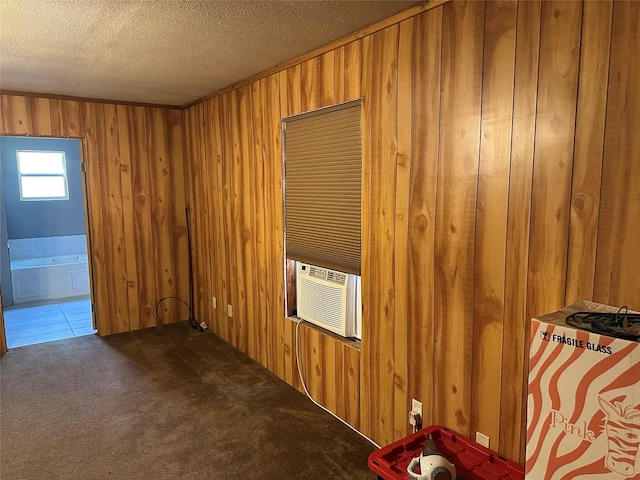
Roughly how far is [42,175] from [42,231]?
78 centimetres

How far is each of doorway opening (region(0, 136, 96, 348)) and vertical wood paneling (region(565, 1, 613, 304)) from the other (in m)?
5.31

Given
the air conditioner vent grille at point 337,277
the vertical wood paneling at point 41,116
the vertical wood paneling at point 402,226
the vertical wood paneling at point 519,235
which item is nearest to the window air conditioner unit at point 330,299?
the air conditioner vent grille at point 337,277

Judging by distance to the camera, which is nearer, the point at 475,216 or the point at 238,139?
the point at 475,216

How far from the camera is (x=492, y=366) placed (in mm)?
1951

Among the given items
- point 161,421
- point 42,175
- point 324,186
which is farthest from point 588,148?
point 42,175

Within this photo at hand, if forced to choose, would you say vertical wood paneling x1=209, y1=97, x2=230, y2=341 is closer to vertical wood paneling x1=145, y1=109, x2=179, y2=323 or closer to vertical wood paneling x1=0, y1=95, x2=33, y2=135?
vertical wood paneling x1=145, y1=109, x2=179, y2=323

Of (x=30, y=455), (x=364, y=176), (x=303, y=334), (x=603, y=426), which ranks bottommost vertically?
(x=30, y=455)

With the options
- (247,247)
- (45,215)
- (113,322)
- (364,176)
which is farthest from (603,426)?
(45,215)

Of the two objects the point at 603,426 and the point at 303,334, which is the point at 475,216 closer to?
the point at 603,426

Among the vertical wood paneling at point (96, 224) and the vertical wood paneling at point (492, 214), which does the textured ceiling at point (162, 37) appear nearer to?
the vertical wood paneling at point (492, 214)

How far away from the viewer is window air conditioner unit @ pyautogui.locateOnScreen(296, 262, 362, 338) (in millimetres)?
2771

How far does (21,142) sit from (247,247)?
14.3 feet

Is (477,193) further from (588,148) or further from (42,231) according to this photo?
(42,231)

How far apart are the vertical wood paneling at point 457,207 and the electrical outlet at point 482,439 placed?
59mm
